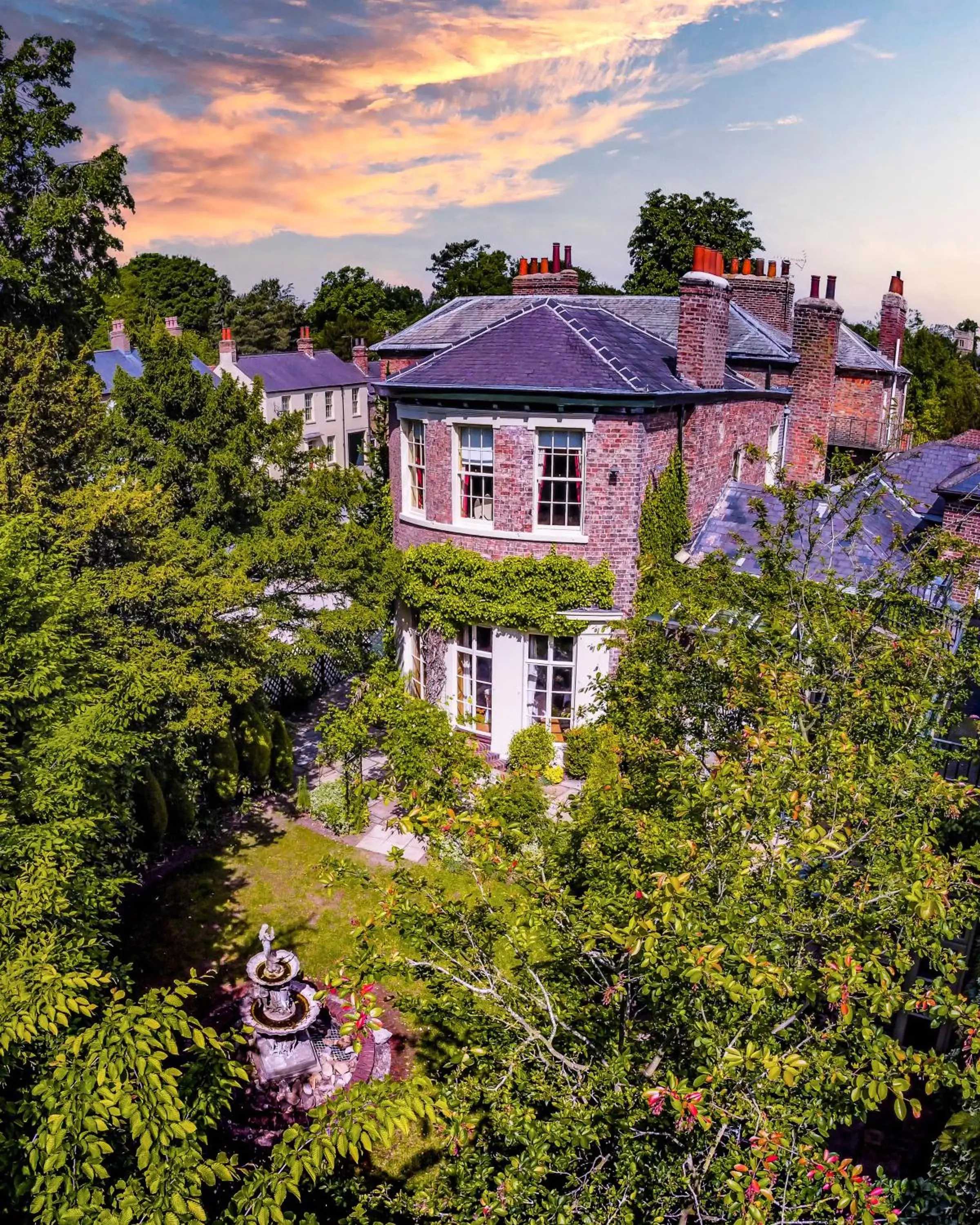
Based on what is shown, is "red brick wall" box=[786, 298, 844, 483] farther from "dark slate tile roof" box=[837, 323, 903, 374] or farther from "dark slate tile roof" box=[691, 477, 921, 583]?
"dark slate tile roof" box=[837, 323, 903, 374]

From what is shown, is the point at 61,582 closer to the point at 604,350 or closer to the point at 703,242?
the point at 604,350

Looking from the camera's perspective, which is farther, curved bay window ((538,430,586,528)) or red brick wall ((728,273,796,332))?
red brick wall ((728,273,796,332))

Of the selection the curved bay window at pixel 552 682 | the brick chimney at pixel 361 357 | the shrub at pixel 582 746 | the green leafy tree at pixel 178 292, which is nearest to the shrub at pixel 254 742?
the curved bay window at pixel 552 682

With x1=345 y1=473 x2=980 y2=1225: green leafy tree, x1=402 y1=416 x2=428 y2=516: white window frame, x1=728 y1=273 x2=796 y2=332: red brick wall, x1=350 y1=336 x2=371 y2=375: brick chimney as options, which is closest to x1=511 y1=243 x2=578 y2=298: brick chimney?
x1=728 y1=273 x2=796 y2=332: red brick wall

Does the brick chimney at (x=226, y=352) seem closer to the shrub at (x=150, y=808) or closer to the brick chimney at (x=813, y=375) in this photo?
the brick chimney at (x=813, y=375)

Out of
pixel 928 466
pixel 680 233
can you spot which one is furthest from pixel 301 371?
pixel 928 466

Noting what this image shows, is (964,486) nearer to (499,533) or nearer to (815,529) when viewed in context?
(815,529)

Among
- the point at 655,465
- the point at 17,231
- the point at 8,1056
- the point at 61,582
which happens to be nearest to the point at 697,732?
the point at 8,1056
